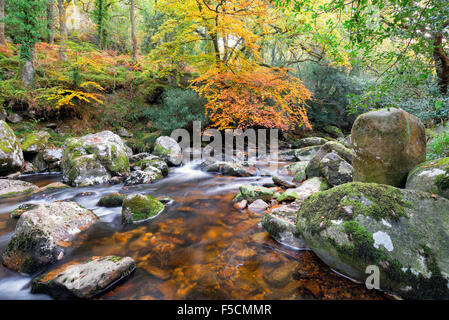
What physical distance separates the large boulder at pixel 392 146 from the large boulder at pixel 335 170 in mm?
1294

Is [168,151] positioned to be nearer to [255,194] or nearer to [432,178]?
[255,194]

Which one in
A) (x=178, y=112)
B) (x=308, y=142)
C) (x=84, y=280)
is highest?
(x=178, y=112)

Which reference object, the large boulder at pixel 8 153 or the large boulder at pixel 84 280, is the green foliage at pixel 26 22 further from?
the large boulder at pixel 84 280

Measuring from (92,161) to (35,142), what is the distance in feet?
10.2

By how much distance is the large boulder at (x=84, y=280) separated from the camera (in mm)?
2133

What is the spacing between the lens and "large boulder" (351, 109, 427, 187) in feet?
11.4

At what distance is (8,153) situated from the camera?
6418 mm

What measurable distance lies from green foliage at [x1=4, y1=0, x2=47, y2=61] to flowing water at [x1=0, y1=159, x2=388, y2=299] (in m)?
7.24

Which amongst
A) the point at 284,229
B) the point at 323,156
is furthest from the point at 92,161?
the point at 323,156

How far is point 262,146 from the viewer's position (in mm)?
13469

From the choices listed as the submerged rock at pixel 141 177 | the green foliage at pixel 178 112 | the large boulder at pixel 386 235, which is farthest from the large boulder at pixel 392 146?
the green foliage at pixel 178 112

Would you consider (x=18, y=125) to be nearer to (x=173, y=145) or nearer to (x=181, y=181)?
(x=173, y=145)
